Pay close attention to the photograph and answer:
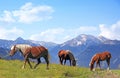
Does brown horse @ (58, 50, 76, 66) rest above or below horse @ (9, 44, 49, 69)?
above

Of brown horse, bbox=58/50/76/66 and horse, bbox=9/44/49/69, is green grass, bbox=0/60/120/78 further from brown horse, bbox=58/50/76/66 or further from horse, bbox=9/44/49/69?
brown horse, bbox=58/50/76/66

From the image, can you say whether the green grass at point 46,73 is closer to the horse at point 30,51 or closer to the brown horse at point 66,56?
the horse at point 30,51

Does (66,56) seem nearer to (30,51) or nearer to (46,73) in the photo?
(30,51)

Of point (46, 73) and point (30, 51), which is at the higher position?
point (30, 51)

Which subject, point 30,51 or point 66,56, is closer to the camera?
point 30,51

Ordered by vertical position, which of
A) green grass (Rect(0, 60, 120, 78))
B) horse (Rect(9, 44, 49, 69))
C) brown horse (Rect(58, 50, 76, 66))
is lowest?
green grass (Rect(0, 60, 120, 78))

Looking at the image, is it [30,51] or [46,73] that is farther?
[30,51]


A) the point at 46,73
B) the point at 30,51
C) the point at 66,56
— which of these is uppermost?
the point at 66,56

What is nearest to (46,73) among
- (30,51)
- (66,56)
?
(30,51)

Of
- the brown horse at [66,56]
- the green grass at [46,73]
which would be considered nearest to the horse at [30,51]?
the green grass at [46,73]

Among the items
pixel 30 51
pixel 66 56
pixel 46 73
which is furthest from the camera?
pixel 66 56

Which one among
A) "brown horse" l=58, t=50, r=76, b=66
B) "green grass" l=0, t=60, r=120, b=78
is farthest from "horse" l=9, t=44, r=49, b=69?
"brown horse" l=58, t=50, r=76, b=66

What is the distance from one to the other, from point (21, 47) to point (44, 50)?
3.05 m

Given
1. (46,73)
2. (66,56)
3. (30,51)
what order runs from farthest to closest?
(66,56)
(30,51)
(46,73)
